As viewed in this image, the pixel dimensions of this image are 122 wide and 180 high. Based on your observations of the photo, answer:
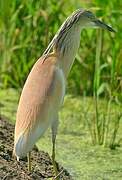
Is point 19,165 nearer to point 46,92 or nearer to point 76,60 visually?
point 46,92

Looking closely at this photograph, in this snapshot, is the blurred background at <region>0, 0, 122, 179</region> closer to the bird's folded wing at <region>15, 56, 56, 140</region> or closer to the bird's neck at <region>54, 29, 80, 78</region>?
the bird's neck at <region>54, 29, 80, 78</region>

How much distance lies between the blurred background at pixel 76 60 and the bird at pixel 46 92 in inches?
48.4

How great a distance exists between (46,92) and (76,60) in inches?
94.0

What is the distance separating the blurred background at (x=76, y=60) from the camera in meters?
5.01

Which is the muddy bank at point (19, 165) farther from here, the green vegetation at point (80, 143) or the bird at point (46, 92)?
the green vegetation at point (80, 143)

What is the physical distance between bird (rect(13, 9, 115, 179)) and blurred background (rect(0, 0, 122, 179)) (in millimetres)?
1229

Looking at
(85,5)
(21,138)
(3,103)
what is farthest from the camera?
(85,5)

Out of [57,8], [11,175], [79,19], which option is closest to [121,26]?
[57,8]

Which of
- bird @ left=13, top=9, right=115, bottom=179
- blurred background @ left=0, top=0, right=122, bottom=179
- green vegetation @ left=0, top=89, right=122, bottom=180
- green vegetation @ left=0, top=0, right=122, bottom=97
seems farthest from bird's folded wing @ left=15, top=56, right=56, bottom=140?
green vegetation @ left=0, top=0, right=122, bottom=97

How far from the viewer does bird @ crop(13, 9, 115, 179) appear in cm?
320

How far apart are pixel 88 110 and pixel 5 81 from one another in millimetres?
749

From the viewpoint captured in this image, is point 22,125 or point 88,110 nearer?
point 22,125

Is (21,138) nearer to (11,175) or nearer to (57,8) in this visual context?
(11,175)

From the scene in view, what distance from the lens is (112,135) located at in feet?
16.0
